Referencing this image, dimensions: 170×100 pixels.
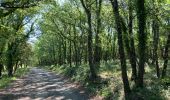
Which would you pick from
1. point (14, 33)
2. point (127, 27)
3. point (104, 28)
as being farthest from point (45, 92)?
point (104, 28)

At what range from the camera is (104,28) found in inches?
2110

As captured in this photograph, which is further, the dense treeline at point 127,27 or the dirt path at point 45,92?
the dirt path at point 45,92

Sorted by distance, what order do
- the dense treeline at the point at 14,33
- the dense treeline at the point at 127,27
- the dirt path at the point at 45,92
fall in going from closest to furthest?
the dense treeline at the point at 127,27 → the dirt path at the point at 45,92 → the dense treeline at the point at 14,33

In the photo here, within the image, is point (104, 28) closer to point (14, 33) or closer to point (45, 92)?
point (14, 33)

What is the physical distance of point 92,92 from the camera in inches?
958

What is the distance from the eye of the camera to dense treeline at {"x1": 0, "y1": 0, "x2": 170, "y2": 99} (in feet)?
62.5

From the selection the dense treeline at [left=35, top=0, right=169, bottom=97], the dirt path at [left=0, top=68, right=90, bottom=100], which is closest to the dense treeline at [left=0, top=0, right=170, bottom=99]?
the dense treeline at [left=35, top=0, right=169, bottom=97]

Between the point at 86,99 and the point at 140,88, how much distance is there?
4.64 meters

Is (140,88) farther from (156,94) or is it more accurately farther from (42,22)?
(42,22)

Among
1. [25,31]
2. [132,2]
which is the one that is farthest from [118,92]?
[25,31]

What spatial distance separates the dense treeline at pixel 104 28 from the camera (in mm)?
19047

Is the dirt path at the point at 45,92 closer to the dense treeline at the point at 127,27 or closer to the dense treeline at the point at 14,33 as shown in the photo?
the dense treeline at the point at 127,27

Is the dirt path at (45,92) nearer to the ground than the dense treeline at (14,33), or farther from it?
nearer to the ground

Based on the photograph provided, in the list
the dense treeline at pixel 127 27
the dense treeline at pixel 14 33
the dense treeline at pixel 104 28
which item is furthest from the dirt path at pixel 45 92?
the dense treeline at pixel 14 33
